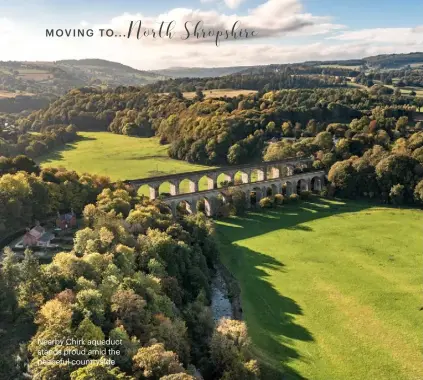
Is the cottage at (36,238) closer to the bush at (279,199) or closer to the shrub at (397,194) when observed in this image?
the bush at (279,199)

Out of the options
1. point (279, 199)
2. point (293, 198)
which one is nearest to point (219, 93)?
point (293, 198)

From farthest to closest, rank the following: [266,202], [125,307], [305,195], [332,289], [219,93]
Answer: [219,93] < [305,195] < [266,202] < [332,289] < [125,307]

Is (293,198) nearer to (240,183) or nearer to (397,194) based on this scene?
(240,183)

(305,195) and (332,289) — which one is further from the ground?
(305,195)

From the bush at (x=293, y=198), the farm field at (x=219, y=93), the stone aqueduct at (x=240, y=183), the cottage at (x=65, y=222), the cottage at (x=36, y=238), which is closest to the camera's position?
the cottage at (x=36, y=238)

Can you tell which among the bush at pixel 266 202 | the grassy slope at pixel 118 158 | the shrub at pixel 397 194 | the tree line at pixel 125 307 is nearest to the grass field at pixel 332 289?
the bush at pixel 266 202

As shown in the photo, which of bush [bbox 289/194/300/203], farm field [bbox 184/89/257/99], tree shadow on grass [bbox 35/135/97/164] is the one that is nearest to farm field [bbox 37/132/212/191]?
tree shadow on grass [bbox 35/135/97/164]

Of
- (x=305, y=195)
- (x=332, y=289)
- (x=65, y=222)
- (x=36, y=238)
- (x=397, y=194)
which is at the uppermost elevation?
(x=65, y=222)

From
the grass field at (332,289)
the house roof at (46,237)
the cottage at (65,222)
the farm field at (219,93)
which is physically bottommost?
the grass field at (332,289)
